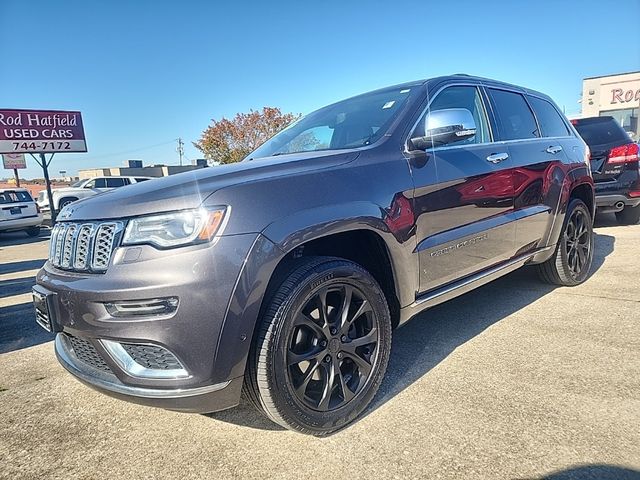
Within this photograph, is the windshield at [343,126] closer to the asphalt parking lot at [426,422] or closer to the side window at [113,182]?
the asphalt parking lot at [426,422]

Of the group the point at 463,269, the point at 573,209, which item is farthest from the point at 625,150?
the point at 463,269

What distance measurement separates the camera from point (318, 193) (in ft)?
6.91

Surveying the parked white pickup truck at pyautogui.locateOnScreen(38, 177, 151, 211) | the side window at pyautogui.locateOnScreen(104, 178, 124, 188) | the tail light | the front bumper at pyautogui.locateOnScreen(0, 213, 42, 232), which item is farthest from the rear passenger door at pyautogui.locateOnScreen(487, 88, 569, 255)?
the side window at pyautogui.locateOnScreen(104, 178, 124, 188)

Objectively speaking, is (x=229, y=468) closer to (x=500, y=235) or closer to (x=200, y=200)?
(x=200, y=200)

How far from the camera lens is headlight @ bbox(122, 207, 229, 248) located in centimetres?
179

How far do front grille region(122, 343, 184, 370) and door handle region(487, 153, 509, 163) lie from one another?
2441 millimetres

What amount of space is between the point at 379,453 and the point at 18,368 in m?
2.74

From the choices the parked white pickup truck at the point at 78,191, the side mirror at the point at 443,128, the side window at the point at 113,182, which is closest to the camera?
the side mirror at the point at 443,128

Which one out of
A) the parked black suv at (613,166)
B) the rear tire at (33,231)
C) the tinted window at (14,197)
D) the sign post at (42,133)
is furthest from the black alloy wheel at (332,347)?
the sign post at (42,133)

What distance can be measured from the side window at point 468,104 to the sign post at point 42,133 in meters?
18.5

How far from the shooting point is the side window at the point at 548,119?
4.02 metres

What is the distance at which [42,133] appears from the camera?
64.5ft

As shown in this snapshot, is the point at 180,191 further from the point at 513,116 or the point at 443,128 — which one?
the point at 513,116

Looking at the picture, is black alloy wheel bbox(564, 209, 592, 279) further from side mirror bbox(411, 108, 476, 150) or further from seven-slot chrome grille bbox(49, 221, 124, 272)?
seven-slot chrome grille bbox(49, 221, 124, 272)
